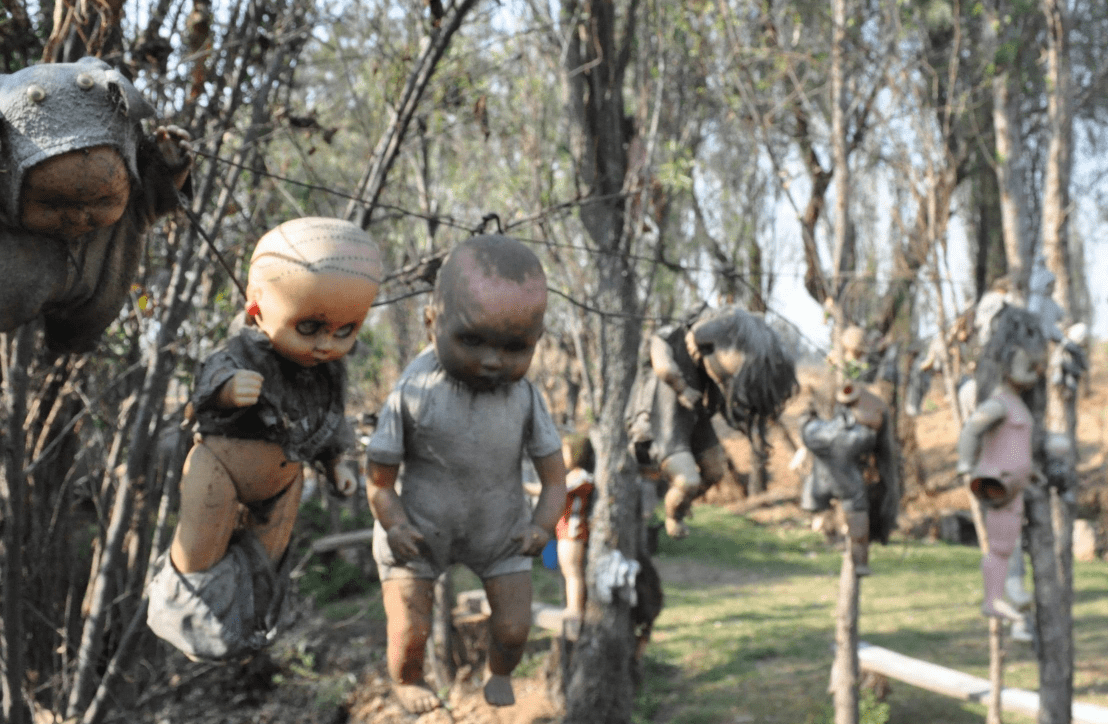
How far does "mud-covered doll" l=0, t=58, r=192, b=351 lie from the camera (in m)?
1.65

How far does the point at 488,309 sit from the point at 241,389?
0.57m

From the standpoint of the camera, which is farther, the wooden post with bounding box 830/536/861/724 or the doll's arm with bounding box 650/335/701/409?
the wooden post with bounding box 830/536/861/724

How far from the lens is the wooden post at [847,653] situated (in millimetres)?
4949

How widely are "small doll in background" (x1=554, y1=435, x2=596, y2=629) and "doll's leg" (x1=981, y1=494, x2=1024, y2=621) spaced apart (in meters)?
1.98

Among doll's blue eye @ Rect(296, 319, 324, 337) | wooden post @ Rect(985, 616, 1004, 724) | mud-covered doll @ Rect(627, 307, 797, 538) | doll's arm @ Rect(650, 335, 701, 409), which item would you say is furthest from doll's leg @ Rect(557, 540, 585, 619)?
doll's blue eye @ Rect(296, 319, 324, 337)

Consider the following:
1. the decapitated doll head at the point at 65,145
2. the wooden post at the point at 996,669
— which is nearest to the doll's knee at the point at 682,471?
the decapitated doll head at the point at 65,145

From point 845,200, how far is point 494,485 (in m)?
4.48

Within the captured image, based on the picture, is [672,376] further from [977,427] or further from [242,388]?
[977,427]

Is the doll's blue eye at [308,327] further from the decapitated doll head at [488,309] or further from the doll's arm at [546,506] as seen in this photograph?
the doll's arm at [546,506]

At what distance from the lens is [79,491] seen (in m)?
4.92

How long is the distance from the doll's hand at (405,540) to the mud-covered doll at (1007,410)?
9.65ft

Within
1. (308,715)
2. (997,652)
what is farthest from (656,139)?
(308,715)

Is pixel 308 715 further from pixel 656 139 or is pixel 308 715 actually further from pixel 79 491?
pixel 656 139

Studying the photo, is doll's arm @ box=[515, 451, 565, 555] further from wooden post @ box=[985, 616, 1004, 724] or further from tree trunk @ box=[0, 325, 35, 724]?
wooden post @ box=[985, 616, 1004, 724]
